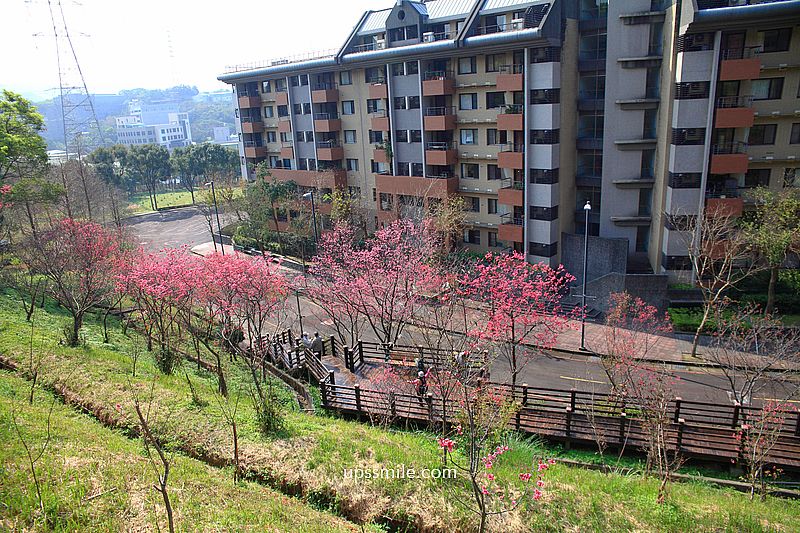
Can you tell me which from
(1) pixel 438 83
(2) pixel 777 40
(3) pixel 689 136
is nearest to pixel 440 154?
(1) pixel 438 83

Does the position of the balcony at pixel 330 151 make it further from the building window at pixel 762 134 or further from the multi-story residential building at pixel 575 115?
the building window at pixel 762 134

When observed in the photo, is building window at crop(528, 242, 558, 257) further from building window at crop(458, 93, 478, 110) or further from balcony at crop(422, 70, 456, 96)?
balcony at crop(422, 70, 456, 96)

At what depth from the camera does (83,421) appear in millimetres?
15320

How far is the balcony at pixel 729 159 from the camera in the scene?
3027 cm

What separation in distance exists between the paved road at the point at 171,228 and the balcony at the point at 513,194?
3562cm

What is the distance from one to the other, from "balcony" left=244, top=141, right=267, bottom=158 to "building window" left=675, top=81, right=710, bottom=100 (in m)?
39.6

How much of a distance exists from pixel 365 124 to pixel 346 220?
10082mm

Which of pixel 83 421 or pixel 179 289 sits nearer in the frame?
pixel 83 421

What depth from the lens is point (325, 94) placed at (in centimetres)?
4700

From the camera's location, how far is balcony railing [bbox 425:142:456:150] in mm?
40441

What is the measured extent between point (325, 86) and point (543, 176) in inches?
919

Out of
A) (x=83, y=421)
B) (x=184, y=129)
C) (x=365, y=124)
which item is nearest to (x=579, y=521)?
(x=83, y=421)

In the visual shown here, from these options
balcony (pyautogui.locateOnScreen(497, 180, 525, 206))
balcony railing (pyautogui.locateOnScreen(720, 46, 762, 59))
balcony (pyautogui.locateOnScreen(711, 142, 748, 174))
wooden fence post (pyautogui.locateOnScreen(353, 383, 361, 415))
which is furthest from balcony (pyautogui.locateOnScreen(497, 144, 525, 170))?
wooden fence post (pyautogui.locateOnScreen(353, 383, 361, 415))

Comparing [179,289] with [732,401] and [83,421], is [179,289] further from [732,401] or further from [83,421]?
[732,401]
